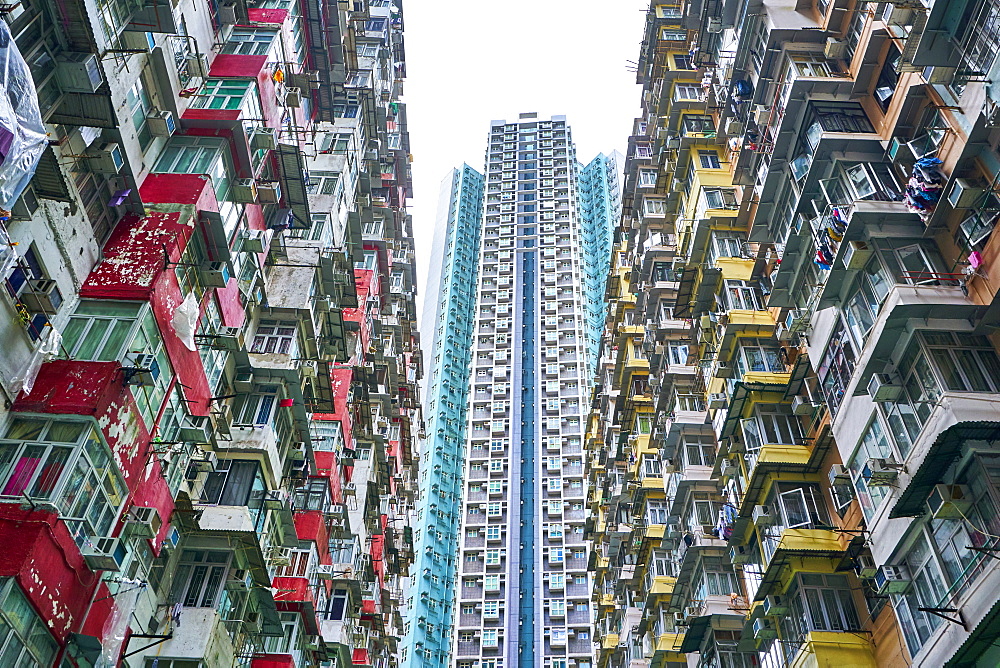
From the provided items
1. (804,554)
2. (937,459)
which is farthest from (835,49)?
(804,554)

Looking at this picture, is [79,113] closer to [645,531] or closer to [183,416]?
[183,416]

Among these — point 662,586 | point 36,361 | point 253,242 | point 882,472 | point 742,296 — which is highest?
point 742,296

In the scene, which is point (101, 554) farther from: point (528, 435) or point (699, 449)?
point (528, 435)

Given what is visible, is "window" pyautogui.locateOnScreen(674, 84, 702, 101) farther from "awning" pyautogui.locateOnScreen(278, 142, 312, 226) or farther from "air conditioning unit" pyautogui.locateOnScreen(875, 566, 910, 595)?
"air conditioning unit" pyautogui.locateOnScreen(875, 566, 910, 595)

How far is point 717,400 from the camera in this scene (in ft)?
95.4

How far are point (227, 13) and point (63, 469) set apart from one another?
18.6m

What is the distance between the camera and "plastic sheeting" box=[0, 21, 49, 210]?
13656 mm

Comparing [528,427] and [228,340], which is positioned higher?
[528,427]

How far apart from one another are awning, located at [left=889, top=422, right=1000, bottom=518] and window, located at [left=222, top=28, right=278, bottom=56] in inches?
954

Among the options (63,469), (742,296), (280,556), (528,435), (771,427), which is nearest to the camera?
(63,469)

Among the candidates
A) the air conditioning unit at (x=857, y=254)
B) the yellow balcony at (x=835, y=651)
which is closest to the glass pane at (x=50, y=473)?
the yellow balcony at (x=835, y=651)

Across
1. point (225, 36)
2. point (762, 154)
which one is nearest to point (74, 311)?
point (225, 36)

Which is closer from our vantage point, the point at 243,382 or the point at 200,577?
the point at 200,577

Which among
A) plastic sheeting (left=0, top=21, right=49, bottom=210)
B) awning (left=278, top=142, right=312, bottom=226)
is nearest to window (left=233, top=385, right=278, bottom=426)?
awning (left=278, top=142, right=312, bottom=226)
